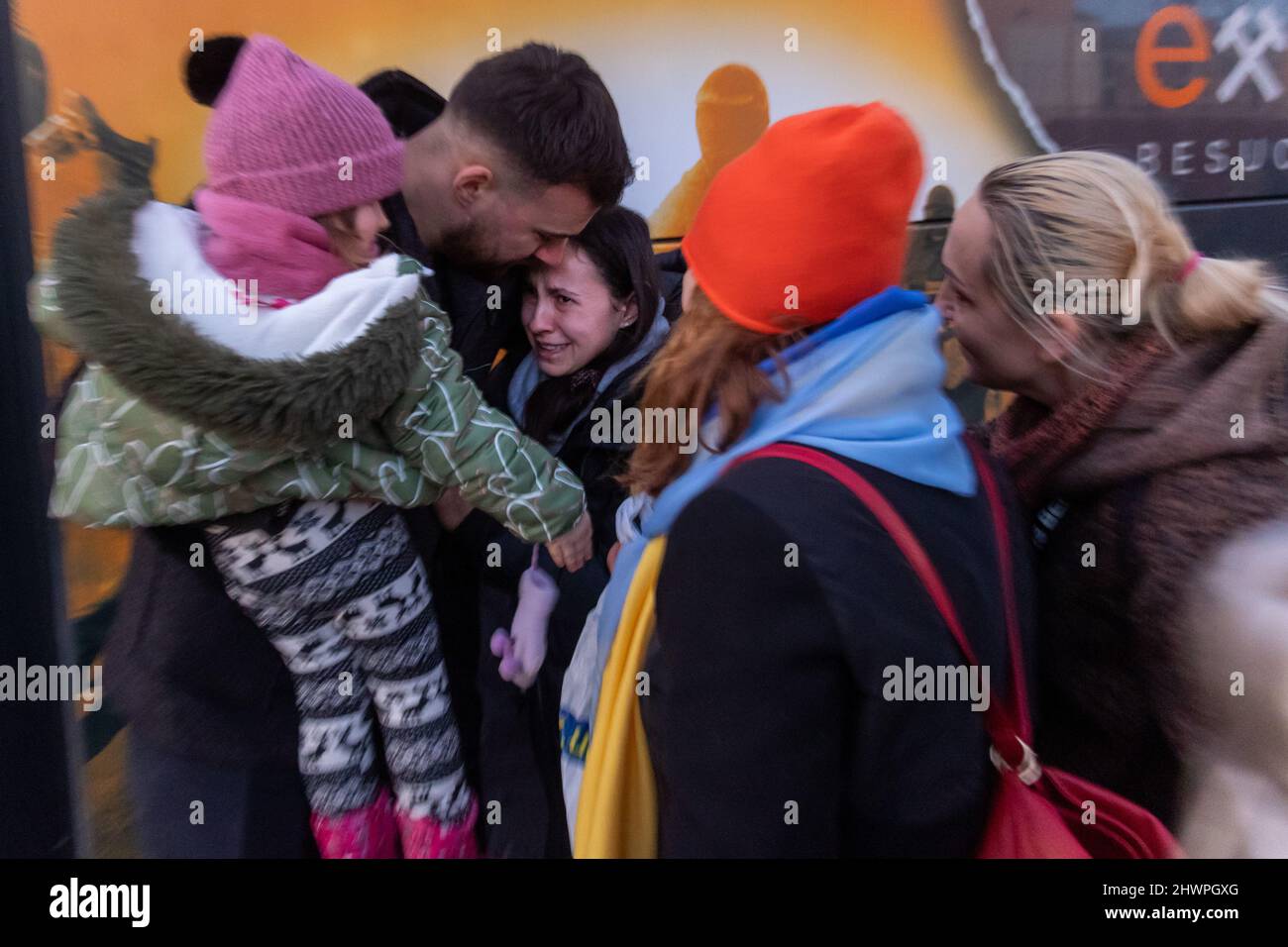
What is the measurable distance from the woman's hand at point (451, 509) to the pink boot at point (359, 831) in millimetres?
514

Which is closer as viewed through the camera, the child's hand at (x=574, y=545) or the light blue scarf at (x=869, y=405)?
the light blue scarf at (x=869, y=405)

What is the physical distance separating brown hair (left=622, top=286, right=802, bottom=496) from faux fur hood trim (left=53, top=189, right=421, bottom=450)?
0.44 meters

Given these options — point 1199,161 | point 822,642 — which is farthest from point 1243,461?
point 1199,161

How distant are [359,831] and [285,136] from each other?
1.18 m

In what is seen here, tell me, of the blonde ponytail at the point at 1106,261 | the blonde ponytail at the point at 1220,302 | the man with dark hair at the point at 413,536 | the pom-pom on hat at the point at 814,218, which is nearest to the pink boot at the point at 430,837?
the man with dark hair at the point at 413,536

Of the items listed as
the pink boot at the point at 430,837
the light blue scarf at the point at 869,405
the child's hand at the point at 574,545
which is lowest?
the pink boot at the point at 430,837

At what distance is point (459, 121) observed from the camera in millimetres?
1887

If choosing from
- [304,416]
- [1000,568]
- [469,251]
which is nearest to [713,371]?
[1000,568]

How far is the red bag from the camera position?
1297mm

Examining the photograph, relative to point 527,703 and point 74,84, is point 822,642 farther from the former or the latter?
point 74,84

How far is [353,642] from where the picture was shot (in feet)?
5.62

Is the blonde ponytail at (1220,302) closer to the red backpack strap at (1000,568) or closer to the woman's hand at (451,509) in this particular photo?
the red backpack strap at (1000,568)

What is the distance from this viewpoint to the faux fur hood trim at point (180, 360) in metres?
1.35

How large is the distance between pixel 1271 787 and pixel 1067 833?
14.0 inches
